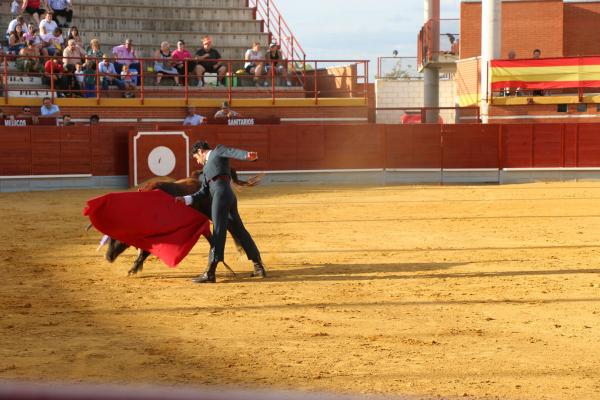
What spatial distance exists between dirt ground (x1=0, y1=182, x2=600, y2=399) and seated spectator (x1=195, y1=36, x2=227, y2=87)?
1075 cm

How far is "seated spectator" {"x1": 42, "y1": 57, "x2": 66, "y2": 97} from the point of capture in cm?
2159

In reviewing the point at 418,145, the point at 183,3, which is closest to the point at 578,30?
the point at 418,145

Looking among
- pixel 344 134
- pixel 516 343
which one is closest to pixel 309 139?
pixel 344 134

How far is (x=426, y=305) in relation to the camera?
280 inches

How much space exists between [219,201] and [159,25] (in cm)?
2021

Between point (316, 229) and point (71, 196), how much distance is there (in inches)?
305

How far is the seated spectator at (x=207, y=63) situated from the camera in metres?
23.6

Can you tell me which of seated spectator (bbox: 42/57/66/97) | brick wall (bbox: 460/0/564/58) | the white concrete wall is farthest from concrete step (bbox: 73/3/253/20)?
the white concrete wall

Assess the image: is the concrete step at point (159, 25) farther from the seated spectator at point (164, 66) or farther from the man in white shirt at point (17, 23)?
the seated spectator at point (164, 66)

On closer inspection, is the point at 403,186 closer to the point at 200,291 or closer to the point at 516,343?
the point at 200,291

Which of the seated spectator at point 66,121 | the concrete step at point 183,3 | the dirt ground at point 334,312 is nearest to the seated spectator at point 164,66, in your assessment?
the seated spectator at point 66,121

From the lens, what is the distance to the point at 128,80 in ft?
→ 75.6

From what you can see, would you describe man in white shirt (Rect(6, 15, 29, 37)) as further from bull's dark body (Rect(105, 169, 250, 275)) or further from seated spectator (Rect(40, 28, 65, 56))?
bull's dark body (Rect(105, 169, 250, 275))

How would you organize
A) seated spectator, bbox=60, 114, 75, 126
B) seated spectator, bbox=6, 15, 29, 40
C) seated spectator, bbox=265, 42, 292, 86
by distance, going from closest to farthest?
seated spectator, bbox=60, 114, 75, 126
seated spectator, bbox=6, 15, 29, 40
seated spectator, bbox=265, 42, 292, 86
